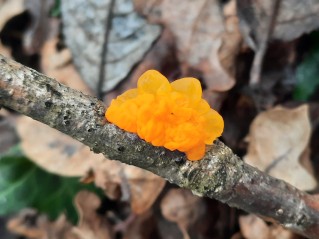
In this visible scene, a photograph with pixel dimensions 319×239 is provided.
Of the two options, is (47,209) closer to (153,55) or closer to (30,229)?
(30,229)

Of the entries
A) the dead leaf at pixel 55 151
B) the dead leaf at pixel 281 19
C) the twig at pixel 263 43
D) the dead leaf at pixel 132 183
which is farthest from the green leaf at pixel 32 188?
the dead leaf at pixel 281 19

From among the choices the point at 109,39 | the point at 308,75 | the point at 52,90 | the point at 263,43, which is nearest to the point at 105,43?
the point at 109,39

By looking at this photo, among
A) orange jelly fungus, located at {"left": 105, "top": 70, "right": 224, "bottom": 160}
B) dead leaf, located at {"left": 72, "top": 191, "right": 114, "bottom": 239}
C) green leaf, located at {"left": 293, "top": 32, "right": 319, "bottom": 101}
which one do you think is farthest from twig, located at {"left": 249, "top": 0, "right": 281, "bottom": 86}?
orange jelly fungus, located at {"left": 105, "top": 70, "right": 224, "bottom": 160}

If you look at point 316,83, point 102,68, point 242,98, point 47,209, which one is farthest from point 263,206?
point 47,209

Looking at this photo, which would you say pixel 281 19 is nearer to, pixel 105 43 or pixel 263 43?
pixel 263 43

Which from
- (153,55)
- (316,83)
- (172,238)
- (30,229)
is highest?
(153,55)

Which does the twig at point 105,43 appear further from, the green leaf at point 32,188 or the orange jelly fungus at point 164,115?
the orange jelly fungus at point 164,115

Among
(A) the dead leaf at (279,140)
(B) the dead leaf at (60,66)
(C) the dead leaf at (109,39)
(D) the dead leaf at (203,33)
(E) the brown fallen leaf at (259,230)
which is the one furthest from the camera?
(B) the dead leaf at (60,66)
